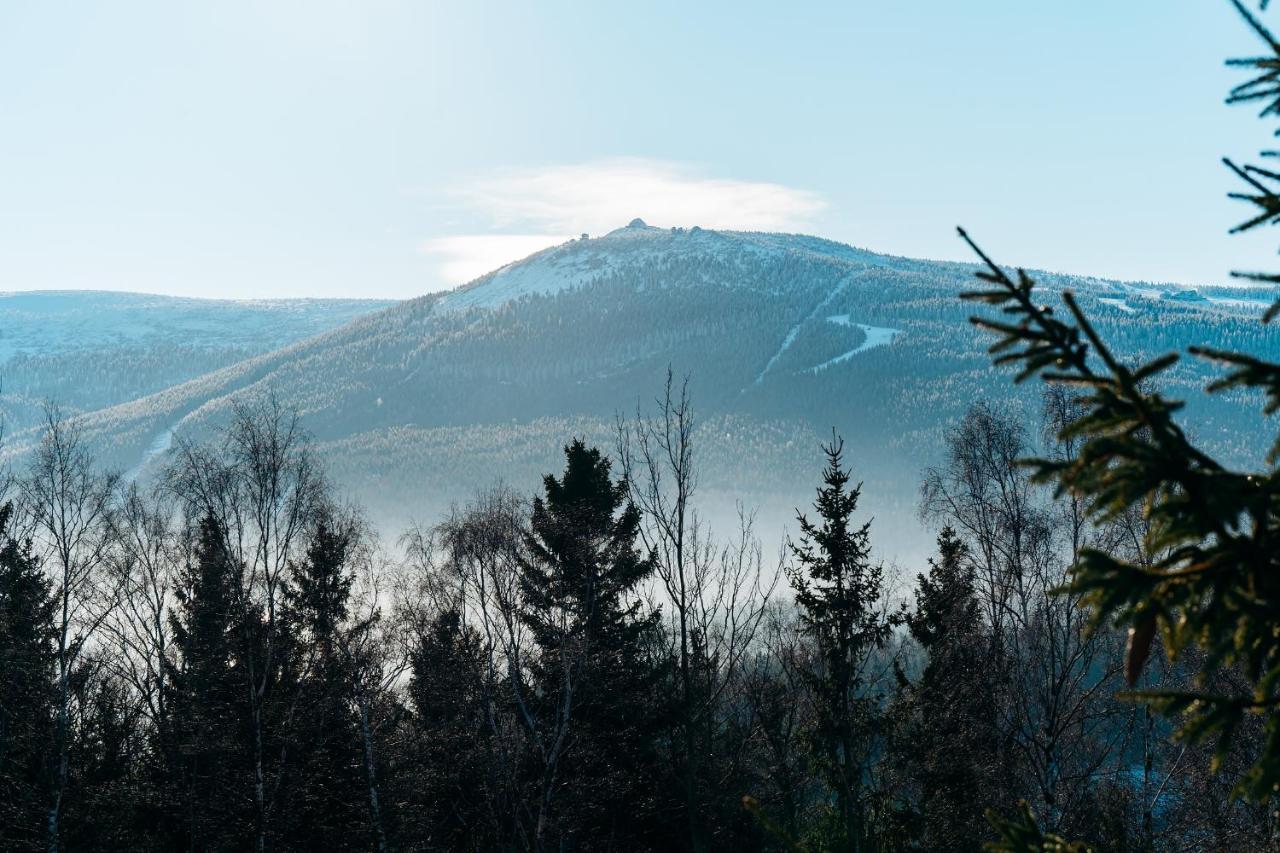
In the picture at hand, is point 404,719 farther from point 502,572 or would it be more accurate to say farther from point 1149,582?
point 1149,582

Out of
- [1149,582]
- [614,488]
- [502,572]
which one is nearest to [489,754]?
[502,572]

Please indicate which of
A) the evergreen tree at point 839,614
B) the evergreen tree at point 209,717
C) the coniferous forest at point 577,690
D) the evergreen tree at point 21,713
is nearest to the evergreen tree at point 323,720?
the coniferous forest at point 577,690

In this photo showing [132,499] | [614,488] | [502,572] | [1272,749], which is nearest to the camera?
[1272,749]

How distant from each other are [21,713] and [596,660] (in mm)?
12142

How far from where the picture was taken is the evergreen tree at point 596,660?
66.3 ft

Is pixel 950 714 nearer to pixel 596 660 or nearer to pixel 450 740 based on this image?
pixel 596 660

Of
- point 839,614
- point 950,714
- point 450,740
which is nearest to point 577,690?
point 450,740

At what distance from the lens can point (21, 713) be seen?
20.6 metres

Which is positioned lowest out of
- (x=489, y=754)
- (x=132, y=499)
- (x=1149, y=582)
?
(x=489, y=754)

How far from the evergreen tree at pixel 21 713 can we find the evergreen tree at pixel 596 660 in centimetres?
987

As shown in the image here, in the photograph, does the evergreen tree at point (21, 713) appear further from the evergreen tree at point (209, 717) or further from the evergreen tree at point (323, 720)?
the evergreen tree at point (323, 720)

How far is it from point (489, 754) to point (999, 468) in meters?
11.4

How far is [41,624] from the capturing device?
24391mm

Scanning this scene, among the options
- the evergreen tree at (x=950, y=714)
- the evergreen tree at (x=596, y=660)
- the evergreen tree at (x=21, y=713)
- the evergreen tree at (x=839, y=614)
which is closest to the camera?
the evergreen tree at (x=21, y=713)
